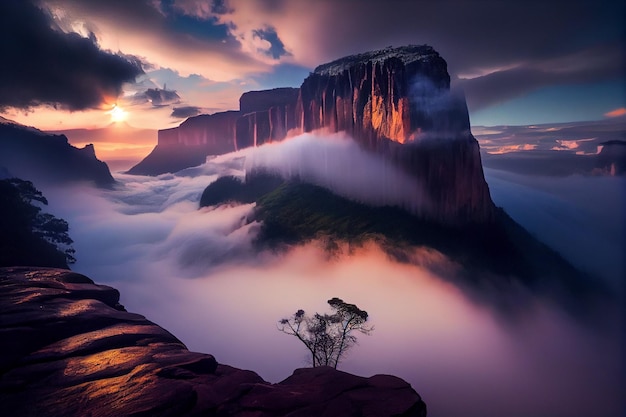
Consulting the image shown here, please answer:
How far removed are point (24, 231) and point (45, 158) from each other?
92618 millimetres

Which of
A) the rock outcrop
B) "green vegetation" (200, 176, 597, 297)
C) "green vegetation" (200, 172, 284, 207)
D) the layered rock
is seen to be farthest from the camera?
the layered rock

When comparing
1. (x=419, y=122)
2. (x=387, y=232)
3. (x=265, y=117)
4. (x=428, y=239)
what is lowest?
(x=428, y=239)

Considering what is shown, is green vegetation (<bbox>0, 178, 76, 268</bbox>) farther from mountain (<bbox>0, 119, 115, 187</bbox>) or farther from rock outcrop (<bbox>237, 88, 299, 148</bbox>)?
rock outcrop (<bbox>237, 88, 299, 148</bbox>)

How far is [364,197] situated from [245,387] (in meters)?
75.0

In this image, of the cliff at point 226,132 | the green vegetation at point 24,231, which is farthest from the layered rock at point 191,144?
the green vegetation at point 24,231

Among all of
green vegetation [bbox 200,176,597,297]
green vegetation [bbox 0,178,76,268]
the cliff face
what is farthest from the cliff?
green vegetation [bbox 0,178,76,268]

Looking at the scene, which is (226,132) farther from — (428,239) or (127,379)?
(127,379)

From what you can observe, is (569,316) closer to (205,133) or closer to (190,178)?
(190,178)

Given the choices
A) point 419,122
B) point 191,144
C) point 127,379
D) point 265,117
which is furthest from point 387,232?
point 191,144

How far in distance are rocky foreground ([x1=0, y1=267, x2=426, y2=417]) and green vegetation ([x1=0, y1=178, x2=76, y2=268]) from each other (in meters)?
14.8

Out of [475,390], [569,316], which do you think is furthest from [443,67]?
[475,390]

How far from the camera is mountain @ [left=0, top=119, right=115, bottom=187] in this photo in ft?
290

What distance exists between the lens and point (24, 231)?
124 feet

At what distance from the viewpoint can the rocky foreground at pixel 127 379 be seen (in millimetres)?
14539
